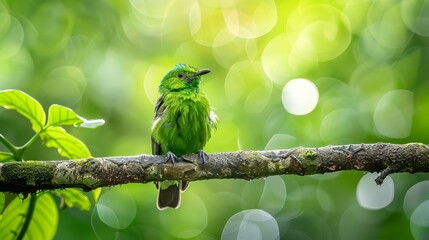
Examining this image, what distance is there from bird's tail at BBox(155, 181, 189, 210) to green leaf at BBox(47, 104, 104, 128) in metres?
2.42

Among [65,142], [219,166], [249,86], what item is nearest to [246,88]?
[249,86]

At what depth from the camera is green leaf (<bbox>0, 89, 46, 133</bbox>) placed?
10.7ft

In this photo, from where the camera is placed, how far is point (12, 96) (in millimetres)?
3273

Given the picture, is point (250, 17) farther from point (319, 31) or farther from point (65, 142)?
point (65, 142)

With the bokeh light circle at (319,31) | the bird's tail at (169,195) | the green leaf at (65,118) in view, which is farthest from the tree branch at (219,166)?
the bokeh light circle at (319,31)

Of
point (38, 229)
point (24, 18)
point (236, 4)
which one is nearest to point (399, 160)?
point (38, 229)

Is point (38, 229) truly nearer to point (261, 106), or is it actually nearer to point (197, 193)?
point (197, 193)

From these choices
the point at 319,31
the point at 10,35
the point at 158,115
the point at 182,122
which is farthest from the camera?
the point at 319,31

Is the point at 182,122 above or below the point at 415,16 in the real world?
below

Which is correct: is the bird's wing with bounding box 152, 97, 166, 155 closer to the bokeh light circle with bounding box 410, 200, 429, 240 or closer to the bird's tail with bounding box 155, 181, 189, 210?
the bird's tail with bounding box 155, 181, 189, 210

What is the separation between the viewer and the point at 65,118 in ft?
11.0

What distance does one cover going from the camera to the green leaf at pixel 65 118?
3.31m

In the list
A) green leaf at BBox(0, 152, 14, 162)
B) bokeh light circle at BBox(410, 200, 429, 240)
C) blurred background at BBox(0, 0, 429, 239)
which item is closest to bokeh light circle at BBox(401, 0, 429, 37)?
blurred background at BBox(0, 0, 429, 239)

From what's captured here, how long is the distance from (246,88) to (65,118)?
18.0 ft
